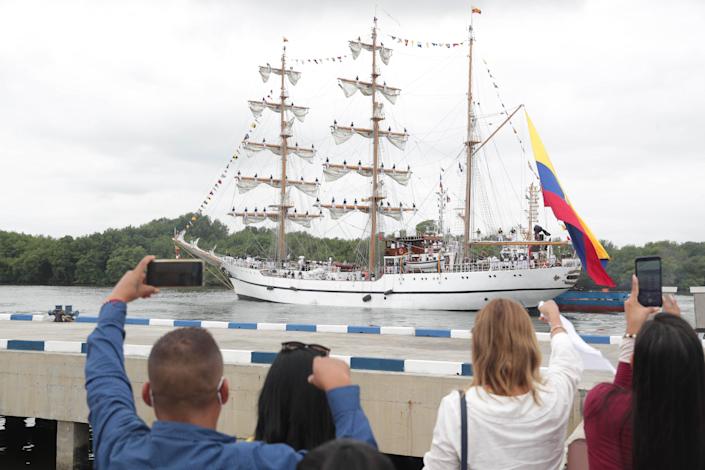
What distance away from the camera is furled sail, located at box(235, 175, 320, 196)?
58.2 m

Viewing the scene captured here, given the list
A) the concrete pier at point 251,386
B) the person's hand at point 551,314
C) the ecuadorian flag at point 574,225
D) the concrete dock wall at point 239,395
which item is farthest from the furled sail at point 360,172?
the person's hand at point 551,314

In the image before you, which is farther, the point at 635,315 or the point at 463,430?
the point at 635,315

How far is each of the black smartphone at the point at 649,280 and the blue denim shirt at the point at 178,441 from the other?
1495mm

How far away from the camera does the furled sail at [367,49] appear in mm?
55250

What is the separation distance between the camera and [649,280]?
2.76 m

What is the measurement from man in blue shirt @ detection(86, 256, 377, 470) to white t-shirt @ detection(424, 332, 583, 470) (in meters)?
0.72

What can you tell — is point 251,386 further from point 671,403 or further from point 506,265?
point 506,265

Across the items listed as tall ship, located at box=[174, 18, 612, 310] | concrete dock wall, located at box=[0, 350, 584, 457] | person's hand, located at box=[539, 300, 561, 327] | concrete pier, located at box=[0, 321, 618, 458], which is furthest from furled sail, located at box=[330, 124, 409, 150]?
person's hand, located at box=[539, 300, 561, 327]

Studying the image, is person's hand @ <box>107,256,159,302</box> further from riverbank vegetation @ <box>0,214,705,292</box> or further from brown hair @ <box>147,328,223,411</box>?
riverbank vegetation @ <box>0,214,705,292</box>

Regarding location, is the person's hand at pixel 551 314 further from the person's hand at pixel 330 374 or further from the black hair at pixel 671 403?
the person's hand at pixel 330 374

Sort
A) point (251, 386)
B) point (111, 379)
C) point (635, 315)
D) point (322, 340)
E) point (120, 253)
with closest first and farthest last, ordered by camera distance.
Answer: point (111, 379), point (635, 315), point (251, 386), point (322, 340), point (120, 253)

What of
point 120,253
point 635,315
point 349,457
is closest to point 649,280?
point 635,315

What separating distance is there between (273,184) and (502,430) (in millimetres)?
57519

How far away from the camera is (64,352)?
25.9ft
